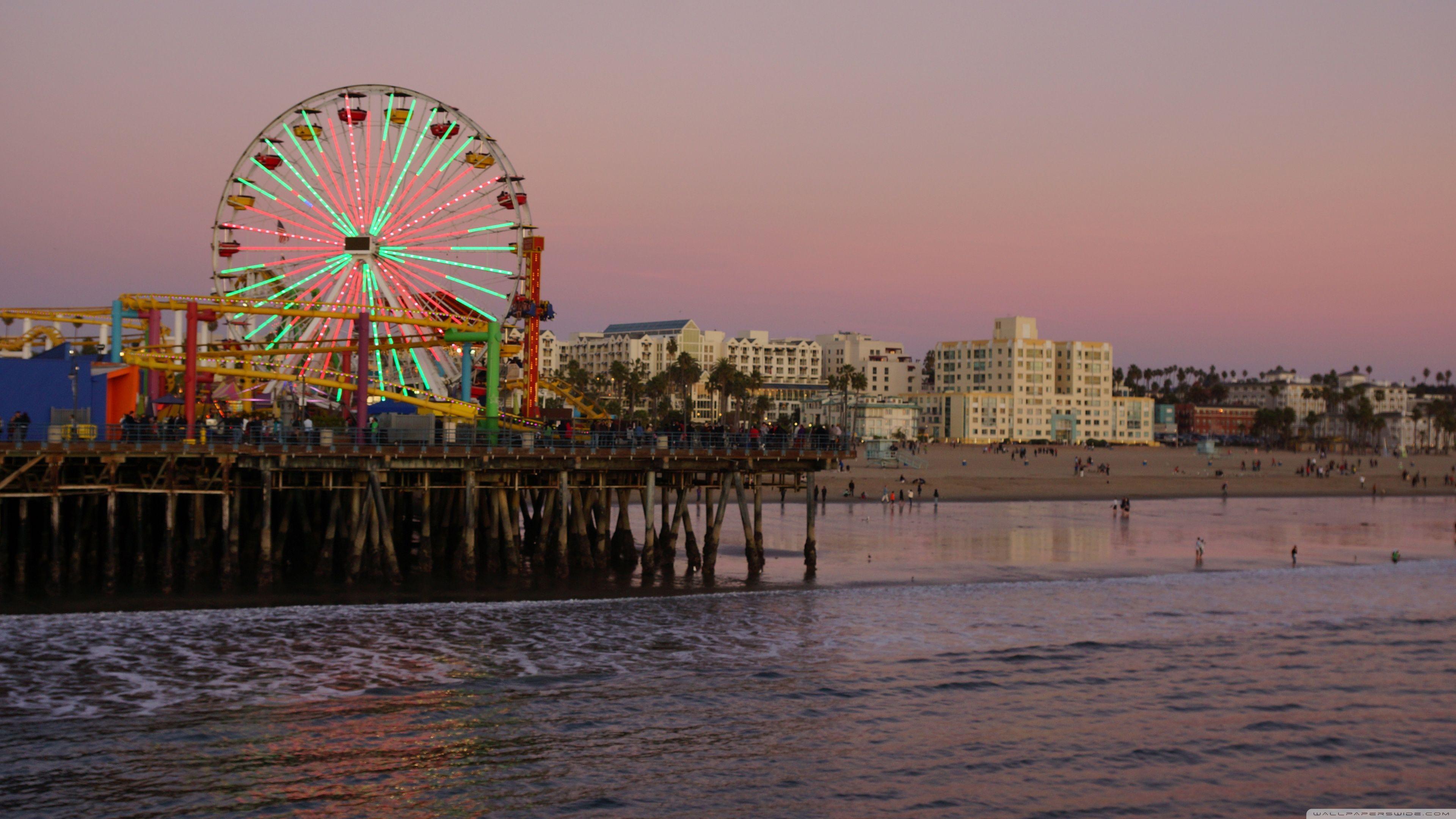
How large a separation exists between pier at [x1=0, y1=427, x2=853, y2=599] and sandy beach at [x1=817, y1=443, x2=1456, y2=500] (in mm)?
35232

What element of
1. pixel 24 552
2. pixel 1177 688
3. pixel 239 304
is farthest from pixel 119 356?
pixel 1177 688

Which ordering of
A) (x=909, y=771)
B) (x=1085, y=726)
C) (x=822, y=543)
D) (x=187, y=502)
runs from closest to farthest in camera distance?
(x=909, y=771)
(x=1085, y=726)
(x=187, y=502)
(x=822, y=543)

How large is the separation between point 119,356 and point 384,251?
1446cm

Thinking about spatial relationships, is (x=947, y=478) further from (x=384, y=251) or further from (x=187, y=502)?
(x=187, y=502)

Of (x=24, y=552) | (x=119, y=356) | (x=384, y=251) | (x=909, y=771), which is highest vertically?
(x=384, y=251)

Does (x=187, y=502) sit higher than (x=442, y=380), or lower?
lower

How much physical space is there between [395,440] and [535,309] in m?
17.6

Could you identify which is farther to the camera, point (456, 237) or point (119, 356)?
point (456, 237)

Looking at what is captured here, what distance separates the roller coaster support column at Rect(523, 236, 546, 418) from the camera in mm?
51169

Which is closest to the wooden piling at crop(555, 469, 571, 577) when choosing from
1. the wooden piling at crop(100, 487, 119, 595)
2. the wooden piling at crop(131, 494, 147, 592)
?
the wooden piling at crop(131, 494, 147, 592)

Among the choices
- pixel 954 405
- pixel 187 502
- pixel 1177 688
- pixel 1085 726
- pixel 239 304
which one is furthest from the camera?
pixel 954 405

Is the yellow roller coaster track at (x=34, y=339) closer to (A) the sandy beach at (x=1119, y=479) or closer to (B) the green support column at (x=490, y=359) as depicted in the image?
(B) the green support column at (x=490, y=359)

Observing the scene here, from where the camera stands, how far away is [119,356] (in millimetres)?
36938

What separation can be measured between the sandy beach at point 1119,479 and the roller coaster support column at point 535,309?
78.3 feet
